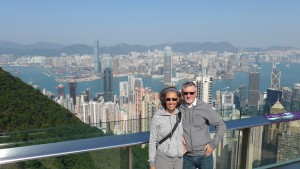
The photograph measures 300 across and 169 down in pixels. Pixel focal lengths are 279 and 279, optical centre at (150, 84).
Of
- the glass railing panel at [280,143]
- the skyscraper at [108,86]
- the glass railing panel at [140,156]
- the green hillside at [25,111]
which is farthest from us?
the skyscraper at [108,86]

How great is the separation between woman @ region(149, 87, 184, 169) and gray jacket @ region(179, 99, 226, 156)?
0.09 metres

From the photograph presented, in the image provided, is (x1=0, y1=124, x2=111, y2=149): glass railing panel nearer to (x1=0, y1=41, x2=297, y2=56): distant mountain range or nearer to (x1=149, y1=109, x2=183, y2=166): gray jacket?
(x1=149, y1=109, x2=183, y2=166): gray jacket

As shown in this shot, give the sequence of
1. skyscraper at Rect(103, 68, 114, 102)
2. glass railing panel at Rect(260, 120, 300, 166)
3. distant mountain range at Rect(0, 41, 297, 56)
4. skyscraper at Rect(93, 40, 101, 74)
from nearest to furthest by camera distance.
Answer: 1. glass railing panel at Rect(260, 120, 300, 166)
2. skyscraper at Rect(103, 68, 114, 102)
3. skyscraper at Rect(93, 40, 101, 74)
4. distant mountain range at Rect(0, 41, 297, 56)

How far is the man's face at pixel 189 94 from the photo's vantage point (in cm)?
157

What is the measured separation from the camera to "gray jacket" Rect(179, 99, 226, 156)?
62.4 inches

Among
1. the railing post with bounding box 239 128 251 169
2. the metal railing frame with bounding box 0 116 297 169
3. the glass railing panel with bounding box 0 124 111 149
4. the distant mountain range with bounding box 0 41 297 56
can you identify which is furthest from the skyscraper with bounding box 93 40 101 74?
the metal railing frame with bounding box 0 116 297 169

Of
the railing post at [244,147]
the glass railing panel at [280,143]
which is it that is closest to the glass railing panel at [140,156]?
the railing post at [244,147]

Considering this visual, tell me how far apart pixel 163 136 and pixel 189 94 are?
11.1 inches

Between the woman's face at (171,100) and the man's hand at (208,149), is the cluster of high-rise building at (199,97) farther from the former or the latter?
the man's hand at (208,149)

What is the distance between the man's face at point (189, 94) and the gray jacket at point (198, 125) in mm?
37

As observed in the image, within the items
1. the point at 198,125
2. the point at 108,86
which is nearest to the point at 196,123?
the point at 198,125

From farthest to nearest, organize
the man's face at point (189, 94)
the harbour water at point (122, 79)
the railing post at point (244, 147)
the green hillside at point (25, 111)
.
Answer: the harbour water at point (122, 79) → the green hillside at point (25, 111) → the railing post at point (244, 147) → the man's face at point (189, 94)

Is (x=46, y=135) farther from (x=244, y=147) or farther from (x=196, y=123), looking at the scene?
(x=244, y=147)

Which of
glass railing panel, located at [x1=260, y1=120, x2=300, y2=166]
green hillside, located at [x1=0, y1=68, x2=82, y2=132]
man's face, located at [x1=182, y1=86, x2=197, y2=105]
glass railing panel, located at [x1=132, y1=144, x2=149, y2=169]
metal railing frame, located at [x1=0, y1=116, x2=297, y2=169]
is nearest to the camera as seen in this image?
metal railing frame, located at [x1=0, y1=116, x2=297, y2=169]
